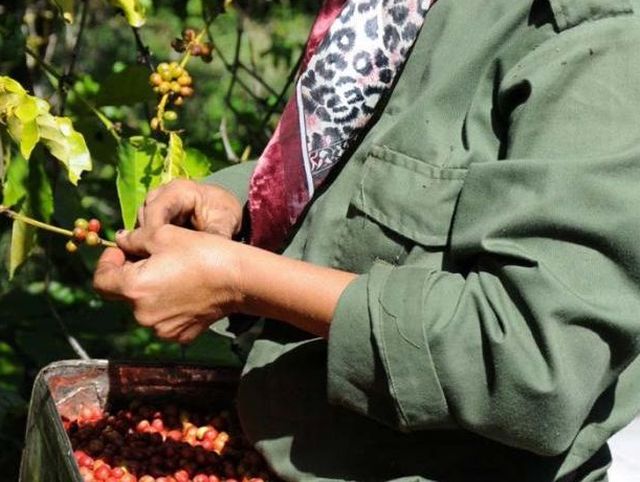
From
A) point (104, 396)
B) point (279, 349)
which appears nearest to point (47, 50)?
point (104, 396)

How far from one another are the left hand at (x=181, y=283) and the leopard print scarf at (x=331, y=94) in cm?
23

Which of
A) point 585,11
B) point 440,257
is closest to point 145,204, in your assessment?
point 440,257

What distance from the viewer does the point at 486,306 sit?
1510 millimetres

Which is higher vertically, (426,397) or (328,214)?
(328,214)

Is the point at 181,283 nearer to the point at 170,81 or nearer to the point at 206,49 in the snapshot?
the point at 170,81

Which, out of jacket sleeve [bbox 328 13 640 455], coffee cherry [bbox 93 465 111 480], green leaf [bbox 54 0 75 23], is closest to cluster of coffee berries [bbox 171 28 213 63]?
green leaf [bbox 54 0 75 23]

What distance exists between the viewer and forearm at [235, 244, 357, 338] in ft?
5.27

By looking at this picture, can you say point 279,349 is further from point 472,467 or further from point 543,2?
point 543,2

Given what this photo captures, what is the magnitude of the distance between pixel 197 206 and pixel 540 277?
703 millimetres

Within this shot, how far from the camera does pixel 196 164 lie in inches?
101

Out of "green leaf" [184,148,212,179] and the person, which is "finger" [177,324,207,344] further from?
"green leaf" [184,148,212,179]

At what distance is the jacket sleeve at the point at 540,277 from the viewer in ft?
4.81

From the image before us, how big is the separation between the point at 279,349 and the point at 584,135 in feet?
1.85

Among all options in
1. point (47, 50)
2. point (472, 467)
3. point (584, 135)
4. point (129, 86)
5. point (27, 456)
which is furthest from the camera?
point (47, 50)
